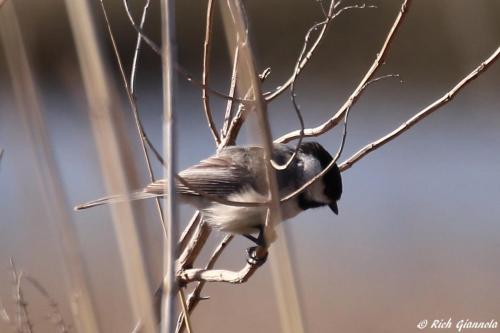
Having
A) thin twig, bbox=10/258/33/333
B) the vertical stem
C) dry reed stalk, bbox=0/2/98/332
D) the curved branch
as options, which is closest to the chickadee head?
the curved branch

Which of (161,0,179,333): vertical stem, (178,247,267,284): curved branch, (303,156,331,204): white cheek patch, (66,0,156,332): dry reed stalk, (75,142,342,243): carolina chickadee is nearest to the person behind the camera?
(161,0,179,333): vertical stem

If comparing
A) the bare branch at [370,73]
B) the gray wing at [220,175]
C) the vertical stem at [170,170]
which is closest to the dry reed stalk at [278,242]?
the vertical stem at [170,170]

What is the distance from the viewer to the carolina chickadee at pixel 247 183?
137 cm

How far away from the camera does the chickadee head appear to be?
1509 mm

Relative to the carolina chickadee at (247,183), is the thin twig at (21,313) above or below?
below

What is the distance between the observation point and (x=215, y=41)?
410 cm

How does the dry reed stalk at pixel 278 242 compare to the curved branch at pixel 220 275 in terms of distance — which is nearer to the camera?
the dry reed stalk at pixel 278 242

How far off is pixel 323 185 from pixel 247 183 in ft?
0.67

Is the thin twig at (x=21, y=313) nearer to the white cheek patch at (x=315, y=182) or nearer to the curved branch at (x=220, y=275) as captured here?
the curved branch at (x=220, y=275)

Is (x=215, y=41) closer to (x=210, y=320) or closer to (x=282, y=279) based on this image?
(x=210, y=320)

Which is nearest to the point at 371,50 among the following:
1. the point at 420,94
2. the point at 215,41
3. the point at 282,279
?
the point at 420,94

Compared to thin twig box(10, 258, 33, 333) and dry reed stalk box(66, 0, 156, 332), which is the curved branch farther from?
dry reed stalk box(66, 0, 156, 332)

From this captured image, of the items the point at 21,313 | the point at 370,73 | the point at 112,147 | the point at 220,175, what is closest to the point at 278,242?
the point at 112,147

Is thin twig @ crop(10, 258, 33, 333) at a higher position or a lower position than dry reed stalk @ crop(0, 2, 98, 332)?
lower
